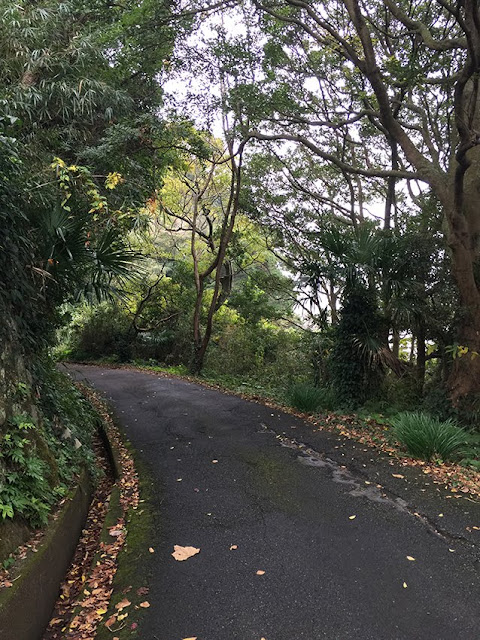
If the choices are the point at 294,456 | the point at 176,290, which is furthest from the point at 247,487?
the point at 176,290

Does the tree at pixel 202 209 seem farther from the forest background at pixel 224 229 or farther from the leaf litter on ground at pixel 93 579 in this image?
the leaf litter on ground at pixel 93 579

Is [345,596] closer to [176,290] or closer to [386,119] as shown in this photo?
[386,119]

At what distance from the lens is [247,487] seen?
4801 mm

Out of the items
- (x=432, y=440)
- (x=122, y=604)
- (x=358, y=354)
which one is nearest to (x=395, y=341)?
(x=358, y=354)

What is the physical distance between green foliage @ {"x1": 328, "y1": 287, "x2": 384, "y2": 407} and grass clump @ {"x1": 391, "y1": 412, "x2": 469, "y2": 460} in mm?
2335

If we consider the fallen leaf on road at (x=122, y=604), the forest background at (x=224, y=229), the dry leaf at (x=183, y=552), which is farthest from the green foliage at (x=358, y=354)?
the fallen leaf on road at (x=122, y=604)

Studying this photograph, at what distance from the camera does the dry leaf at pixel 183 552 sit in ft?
11.4

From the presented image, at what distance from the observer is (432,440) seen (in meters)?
5.54

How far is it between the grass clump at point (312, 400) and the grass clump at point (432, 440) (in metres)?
2.61

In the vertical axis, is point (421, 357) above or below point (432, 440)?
above

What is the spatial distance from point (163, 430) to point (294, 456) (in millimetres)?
2500

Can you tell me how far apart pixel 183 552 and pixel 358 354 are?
547cm

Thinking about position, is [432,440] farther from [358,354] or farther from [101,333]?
[101,333]

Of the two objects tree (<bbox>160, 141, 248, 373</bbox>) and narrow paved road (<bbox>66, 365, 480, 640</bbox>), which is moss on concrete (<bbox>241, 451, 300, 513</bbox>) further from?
tree (<bbox>160, 141, 248, 373</bbox>)
